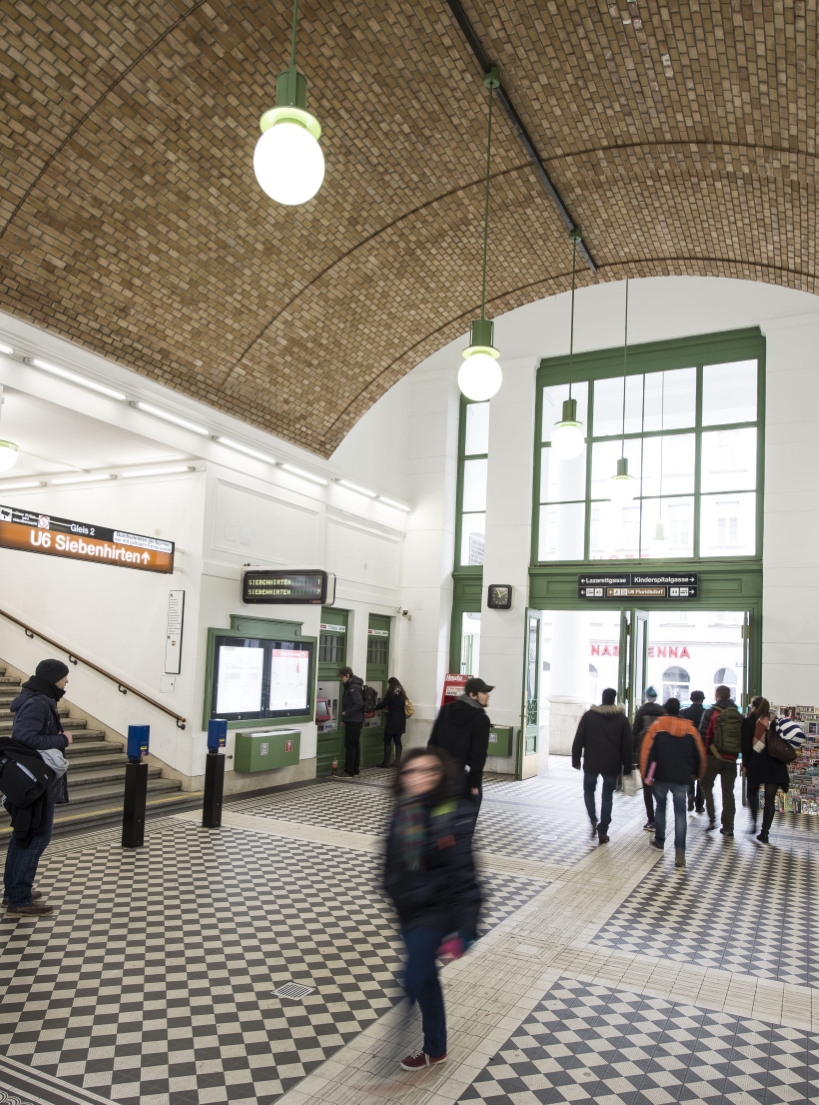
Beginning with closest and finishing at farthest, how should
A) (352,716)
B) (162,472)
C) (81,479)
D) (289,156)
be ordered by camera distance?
(289,156), (162,472), (81,479), (352,716)

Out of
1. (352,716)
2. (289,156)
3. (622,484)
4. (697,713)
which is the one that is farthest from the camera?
(352,716)

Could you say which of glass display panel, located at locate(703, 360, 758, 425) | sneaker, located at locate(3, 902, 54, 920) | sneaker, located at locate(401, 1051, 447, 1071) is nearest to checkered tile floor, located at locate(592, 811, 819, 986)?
sneaker, located at locate(401, 1051, 447, 1071)

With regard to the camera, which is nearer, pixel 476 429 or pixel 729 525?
pixel 729 525

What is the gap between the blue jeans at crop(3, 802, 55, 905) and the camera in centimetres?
515

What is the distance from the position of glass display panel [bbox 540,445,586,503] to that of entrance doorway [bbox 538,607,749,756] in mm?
2145

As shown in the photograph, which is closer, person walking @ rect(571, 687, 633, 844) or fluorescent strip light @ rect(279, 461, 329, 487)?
person walking @ rect(571, 687, 633, 844)

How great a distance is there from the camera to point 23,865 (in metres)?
5.16

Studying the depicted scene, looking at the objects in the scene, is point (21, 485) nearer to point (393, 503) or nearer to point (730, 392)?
point (393, 503)

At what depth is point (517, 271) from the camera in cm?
901

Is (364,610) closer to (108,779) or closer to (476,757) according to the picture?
(108,779)

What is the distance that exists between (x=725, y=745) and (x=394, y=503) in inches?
282

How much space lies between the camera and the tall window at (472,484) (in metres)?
14.7

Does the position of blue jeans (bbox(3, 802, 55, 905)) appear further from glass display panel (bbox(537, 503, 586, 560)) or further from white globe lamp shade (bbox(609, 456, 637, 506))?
glass display panel (bbox(537, 503, 586, 560))

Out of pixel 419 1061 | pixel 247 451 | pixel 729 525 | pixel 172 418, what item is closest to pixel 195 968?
pixel 419 1061
